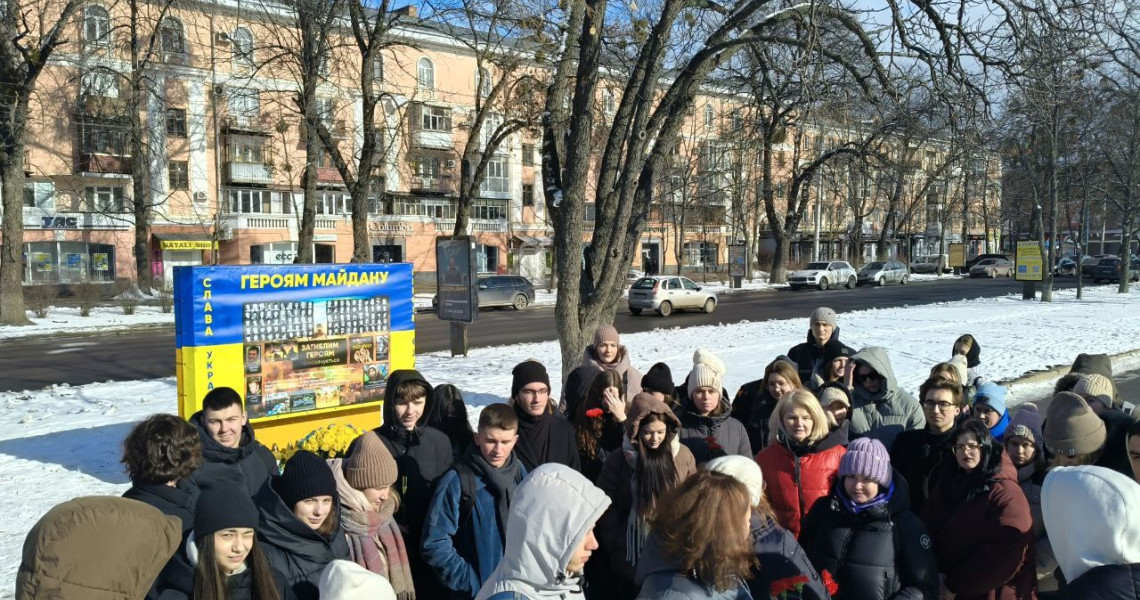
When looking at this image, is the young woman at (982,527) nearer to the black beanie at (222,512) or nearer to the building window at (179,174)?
the black beanie at (222,512)

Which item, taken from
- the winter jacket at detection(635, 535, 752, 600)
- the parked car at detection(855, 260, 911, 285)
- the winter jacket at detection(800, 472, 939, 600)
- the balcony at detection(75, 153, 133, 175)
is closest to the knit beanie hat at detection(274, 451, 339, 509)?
the winter jacket at detection(635, 535, 752, 600)

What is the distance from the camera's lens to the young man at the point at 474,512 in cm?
348

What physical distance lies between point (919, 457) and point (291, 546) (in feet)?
11.2

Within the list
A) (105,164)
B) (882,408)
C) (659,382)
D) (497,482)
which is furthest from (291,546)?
(105,164)

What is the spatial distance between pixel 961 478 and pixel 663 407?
149cm

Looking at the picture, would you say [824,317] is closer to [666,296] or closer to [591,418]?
[591,418]

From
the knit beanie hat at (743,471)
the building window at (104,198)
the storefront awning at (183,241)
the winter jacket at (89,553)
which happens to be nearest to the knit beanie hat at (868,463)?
the knit beanie hat at (743,471)

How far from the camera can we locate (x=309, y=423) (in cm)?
768

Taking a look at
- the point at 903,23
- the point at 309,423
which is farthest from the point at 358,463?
the point at 903,23

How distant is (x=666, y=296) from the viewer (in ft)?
87.4

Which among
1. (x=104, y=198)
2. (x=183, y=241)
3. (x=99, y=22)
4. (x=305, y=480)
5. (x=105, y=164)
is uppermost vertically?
(x=99, y=22)

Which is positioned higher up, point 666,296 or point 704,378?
point 704,378

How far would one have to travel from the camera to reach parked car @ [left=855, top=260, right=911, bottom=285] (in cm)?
4506

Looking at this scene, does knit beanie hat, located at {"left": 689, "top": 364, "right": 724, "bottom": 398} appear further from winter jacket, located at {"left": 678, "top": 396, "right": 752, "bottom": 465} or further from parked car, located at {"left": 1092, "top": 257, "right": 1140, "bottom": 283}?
parked car, located at {"left": 1092, "top": 257, "right": 1140, "bottom": 283}
